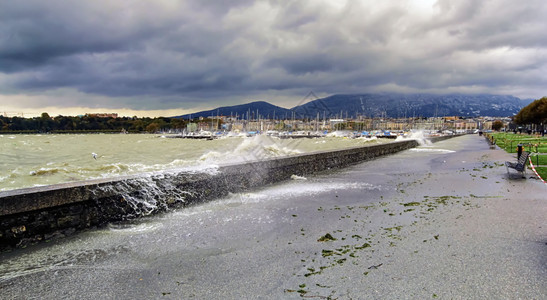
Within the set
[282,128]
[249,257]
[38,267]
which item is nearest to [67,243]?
[38,267]

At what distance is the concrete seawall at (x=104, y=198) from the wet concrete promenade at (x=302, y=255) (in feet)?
1.04

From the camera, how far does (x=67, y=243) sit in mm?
5266

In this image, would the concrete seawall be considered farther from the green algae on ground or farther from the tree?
the tree

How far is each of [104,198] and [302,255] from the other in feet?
12.3

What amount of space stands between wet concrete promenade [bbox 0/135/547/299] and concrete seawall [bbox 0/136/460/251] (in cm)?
32

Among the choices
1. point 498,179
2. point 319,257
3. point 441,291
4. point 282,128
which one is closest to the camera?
point 441,291

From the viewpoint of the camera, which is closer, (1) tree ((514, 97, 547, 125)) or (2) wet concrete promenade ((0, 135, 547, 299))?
(2) wet concrete promenade ((0, 135, 547, 299))

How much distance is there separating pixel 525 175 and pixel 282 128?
153 metres

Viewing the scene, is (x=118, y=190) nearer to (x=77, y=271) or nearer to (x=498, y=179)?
(x=77, y=271)

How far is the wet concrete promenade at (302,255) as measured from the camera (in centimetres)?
367

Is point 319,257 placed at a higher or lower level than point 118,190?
lower

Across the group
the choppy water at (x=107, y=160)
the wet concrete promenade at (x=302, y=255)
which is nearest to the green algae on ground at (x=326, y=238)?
the wet concrete promenade at (x=302, y=255)

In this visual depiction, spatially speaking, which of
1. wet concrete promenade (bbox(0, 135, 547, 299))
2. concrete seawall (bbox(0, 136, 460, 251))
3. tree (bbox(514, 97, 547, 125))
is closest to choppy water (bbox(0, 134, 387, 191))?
concrete seawall (bbox(0, 136, 460, 251))

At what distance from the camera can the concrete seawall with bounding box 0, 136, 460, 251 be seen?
16.7ft
